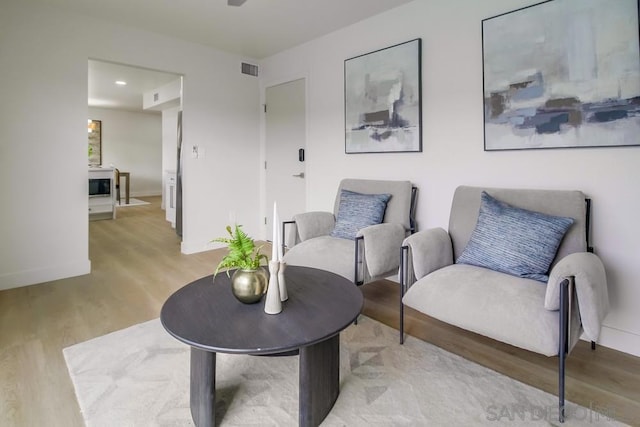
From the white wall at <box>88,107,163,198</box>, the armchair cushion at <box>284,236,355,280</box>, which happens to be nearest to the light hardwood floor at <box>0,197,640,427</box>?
the armchair cushion at <box>284,236,355,280</box>

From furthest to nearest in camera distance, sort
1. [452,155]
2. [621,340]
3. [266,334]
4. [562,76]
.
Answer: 1. [452,155]
2. [562,76]
3. [621,340]
4. [266,334]

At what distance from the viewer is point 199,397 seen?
1.38m

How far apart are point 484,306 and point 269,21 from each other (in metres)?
3.02

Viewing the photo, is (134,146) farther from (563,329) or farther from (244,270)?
(563,329)

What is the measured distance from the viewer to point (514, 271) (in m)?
1.88

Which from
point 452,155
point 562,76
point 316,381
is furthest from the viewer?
point 452,155

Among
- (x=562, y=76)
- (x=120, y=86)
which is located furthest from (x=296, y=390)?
(x=120, y=86)

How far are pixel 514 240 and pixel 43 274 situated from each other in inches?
143

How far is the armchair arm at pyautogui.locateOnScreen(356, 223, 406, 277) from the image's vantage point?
2.28 meters

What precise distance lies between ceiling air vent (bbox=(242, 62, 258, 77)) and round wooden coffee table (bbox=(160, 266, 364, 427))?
352cm

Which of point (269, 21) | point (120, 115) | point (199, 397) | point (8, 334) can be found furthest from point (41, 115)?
point (120, 115)

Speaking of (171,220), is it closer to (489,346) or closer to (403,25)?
(403,25)

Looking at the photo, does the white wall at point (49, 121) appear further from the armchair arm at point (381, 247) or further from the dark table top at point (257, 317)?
the armchair arm at point (381, 247)

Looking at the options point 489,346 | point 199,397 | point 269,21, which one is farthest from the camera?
point 269,21
